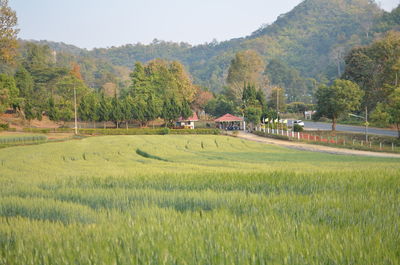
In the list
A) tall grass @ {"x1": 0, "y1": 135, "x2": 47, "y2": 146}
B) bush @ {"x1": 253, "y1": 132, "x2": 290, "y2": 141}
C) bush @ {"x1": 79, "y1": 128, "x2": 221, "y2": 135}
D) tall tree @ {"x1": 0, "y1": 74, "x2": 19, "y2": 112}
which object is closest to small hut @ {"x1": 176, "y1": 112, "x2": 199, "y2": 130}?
bush @ {"x1": 79, "y1": 128, "x2": 221, "y2": 135}

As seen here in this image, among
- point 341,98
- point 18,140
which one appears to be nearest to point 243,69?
point 341,98

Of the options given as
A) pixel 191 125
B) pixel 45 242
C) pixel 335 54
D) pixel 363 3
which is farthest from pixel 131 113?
pixel 363 3

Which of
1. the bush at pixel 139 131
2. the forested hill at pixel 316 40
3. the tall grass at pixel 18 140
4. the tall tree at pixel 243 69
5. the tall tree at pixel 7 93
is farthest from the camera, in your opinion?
the forested hill at pixel 316 40

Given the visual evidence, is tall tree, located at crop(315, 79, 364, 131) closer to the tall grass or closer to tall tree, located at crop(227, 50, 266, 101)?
tall tree, located at crop(227, 50, 266, 101)

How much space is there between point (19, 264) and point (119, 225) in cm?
98

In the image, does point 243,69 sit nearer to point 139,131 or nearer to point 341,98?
point 341,98

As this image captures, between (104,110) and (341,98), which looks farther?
(104,110)

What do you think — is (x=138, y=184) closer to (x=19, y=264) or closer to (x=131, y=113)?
(x=19, y=264)

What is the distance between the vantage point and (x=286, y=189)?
5.82m

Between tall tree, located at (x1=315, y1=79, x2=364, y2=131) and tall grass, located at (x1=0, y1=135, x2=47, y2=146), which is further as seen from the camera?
tall tree, located at (x1=315, y1=79, x2=364, y2=131)

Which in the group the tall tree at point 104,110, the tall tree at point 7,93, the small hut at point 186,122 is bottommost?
the small hut at point 186,122

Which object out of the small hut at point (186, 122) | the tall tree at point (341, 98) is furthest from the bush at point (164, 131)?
the tall tree at point (341, 98)

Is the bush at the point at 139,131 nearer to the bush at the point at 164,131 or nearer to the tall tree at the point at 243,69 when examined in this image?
the bush at the point at 164,131

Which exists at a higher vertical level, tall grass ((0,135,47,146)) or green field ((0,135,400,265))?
green field ((0,135,400,265))
